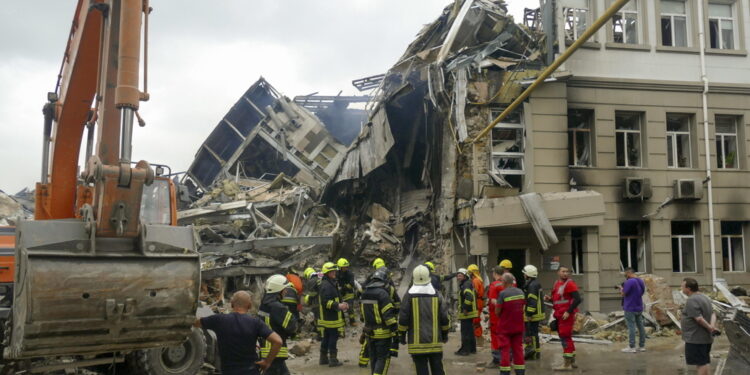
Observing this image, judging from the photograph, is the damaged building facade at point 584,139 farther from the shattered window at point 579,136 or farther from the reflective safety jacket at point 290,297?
the reflective safety jacket at point 290,297

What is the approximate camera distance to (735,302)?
15.0 metres

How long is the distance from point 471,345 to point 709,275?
30.6 ft

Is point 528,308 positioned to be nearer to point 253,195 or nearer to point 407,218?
point 407,218

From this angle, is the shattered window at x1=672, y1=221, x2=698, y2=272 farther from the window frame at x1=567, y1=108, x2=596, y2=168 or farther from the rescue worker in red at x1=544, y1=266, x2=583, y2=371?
the rescue worker in red at x1=544, y1=266, x2=583, y2=371

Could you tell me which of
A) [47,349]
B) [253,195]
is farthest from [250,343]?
[253,195]

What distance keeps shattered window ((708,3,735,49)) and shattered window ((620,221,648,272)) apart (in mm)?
6014

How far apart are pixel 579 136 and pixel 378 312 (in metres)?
11.3

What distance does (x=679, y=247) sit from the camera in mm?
17984

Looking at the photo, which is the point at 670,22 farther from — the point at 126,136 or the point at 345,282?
the point at 126,136

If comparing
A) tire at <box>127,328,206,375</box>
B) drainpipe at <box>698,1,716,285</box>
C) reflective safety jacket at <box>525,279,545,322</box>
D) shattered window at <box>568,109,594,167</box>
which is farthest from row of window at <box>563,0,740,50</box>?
tire at <box>127,328,206,375</box>

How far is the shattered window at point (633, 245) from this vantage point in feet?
58.0

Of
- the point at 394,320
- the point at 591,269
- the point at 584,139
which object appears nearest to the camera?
the point at 394,320

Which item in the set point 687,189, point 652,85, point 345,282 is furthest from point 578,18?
point 345,282

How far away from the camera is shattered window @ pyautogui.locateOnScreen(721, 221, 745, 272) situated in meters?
18.4
